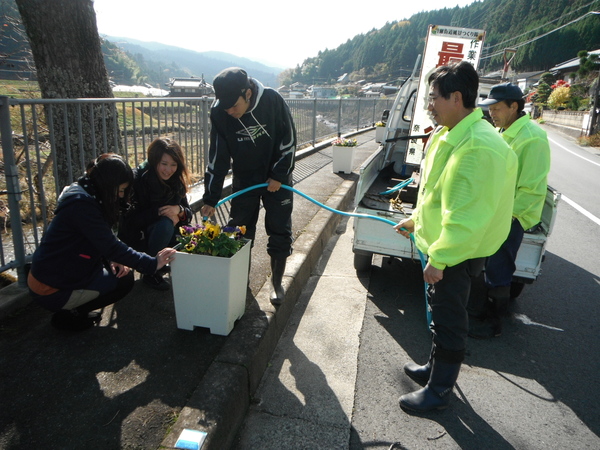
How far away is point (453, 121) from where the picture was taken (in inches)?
89.2

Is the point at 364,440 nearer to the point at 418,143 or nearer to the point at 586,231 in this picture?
the point at 418,143

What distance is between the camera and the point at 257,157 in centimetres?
333

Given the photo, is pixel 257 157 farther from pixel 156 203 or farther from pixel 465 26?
pixel 465 26

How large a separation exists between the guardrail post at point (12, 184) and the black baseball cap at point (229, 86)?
150cm

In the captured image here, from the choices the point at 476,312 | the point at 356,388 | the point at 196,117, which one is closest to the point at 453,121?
the point at 356,388

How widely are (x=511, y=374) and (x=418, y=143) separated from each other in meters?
4.84

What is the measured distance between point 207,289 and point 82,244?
0.88 metres

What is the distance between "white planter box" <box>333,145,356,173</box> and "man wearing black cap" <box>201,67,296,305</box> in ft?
19.1

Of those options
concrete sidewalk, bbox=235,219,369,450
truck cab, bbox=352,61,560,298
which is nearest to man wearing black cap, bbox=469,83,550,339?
truck cab, bbox=352,61,560,298

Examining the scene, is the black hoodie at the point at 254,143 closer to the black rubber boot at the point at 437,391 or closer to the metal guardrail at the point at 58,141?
the metal guardrail at the point at 58,141

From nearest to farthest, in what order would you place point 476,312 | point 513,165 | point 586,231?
point 513,165, point 476,312, point 586,231

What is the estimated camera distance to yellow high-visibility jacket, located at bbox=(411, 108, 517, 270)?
2055 mm

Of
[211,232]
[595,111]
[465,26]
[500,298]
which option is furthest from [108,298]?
[465,26]

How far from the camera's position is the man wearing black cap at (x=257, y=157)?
10.4 feet
